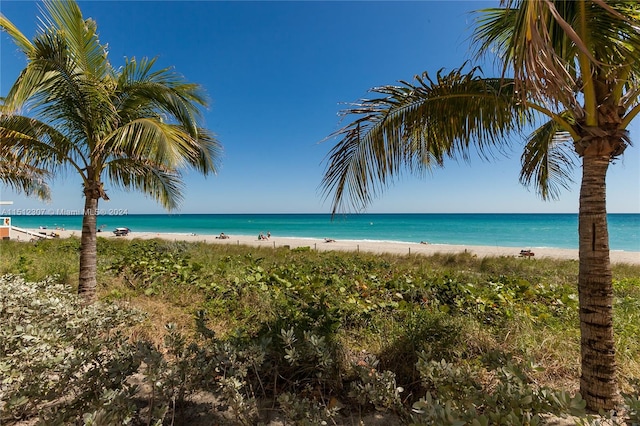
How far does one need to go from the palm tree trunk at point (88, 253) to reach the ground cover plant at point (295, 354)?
408 mm

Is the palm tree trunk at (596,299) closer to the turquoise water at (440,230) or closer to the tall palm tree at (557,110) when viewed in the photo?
the tall palm tree at (557,110)

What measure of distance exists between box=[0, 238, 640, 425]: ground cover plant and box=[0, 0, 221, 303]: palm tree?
1.95m

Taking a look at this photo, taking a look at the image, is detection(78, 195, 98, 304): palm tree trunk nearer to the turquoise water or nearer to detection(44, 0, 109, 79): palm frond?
detection(44, 0, 109, 79): palm frond

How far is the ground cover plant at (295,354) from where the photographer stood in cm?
167

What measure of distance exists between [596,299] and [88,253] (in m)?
6.26

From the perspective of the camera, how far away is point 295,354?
6.63ft

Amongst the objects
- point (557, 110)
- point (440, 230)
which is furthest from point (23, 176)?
point (440, 230)

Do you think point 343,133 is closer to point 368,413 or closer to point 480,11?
point 480,11

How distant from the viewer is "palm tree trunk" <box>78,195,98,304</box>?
438cm

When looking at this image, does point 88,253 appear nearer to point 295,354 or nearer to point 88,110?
point 88,110

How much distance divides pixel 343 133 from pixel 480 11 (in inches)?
72.0

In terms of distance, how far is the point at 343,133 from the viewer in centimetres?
296

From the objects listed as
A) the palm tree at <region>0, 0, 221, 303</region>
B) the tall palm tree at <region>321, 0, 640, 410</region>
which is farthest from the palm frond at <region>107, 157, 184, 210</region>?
the tall palm tree at <region>321, 0, 640, 410</region>

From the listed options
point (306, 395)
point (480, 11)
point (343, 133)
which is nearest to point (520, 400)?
point (306, 395)
